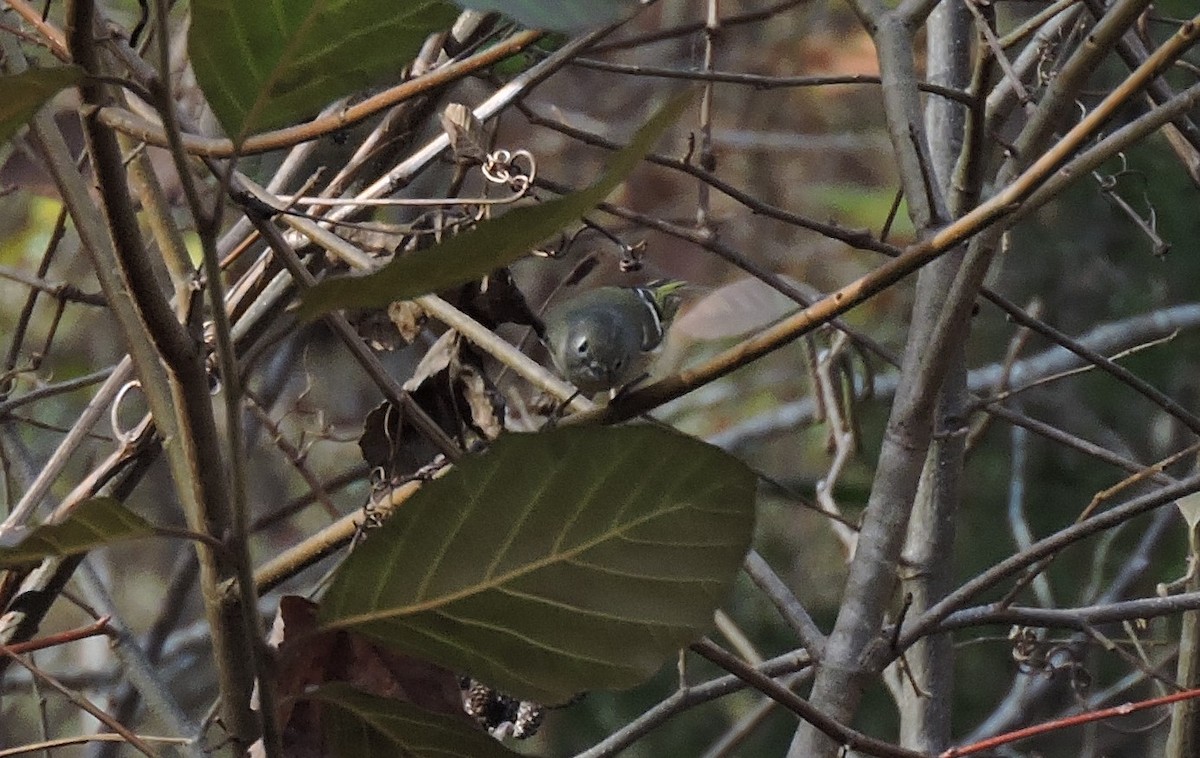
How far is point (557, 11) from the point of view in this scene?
495 millimetres

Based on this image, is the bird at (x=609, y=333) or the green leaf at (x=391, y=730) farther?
the bird at (x=609, y=333)

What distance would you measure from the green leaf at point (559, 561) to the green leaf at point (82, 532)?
0.33 feet

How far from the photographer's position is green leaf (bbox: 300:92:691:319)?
1.80 ft

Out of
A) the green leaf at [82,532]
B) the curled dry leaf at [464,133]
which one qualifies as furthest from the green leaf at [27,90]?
the curled dry leaf at [464,133]

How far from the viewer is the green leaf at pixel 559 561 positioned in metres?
0.59

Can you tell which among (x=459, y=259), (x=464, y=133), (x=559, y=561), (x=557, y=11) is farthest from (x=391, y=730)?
(x=464, y=133)

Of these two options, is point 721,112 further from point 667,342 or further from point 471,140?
point 471,140

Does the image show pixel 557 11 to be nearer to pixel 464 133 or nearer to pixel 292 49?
pixel 292 49

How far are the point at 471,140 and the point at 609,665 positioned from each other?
1.71ft

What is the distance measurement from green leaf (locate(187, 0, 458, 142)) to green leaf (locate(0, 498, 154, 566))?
0.56ft

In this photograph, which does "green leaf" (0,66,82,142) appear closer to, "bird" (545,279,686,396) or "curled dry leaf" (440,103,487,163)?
"curled dry leaf" (440,103,487,163)

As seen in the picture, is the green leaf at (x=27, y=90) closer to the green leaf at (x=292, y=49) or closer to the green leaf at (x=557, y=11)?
the green leaf at (x=292, y=49)

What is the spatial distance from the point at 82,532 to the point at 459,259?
0.66 feet

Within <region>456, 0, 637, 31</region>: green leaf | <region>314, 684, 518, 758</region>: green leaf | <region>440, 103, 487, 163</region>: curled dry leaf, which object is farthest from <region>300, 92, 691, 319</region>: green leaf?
<region>440, 103, 487, 163</region>: curled dry leaf
